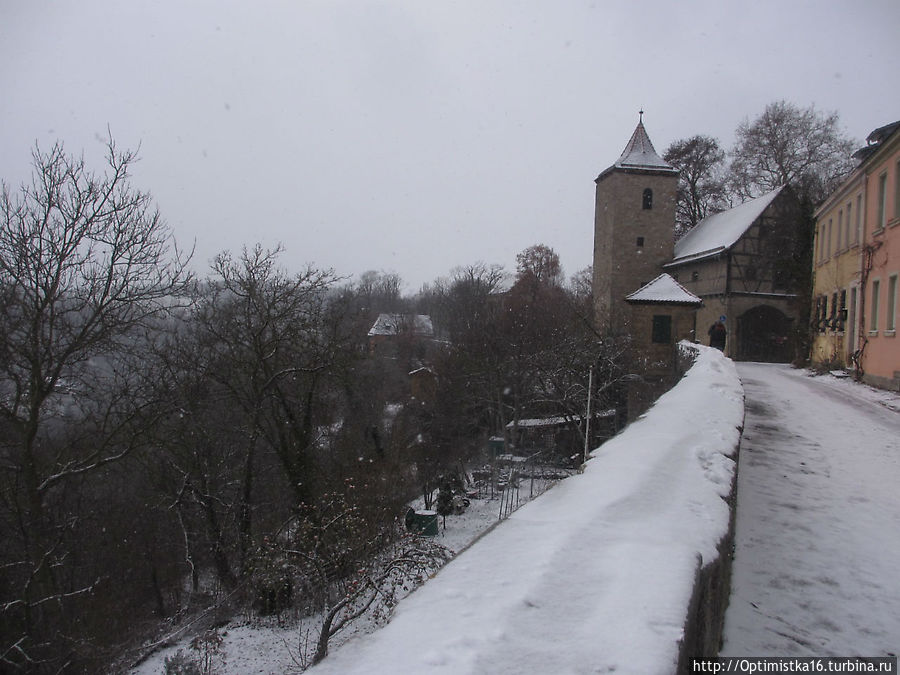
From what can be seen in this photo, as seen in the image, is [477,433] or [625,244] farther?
[625,244]

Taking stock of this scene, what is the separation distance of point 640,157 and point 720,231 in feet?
24.0

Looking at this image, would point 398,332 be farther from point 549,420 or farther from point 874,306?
point 874,306

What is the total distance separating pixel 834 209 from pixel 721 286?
11.1 m

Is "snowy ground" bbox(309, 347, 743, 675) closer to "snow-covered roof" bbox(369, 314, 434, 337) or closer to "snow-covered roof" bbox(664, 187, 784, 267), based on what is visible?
"snow-covered roof" bbox(664, 187, 784, 267)

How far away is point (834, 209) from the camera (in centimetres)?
1952

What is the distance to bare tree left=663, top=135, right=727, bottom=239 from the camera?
4075cm

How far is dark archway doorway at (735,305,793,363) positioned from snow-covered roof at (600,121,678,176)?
10921 millimetres

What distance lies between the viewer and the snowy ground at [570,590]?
1907 millimetres

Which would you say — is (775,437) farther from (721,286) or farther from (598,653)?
(721,286)

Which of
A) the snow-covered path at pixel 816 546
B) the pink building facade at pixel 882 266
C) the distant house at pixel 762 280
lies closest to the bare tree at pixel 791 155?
the distant house at pixel 762 280

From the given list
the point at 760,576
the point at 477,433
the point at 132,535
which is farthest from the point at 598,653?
the point at 477,433

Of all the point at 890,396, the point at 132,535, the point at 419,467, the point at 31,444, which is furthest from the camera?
the point at 419,467

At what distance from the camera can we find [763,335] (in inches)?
1180

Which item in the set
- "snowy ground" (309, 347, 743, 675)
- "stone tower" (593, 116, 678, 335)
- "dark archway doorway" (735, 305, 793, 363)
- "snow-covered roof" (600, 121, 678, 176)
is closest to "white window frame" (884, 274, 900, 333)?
"snowy ground" (309, 347, 743, 675)
